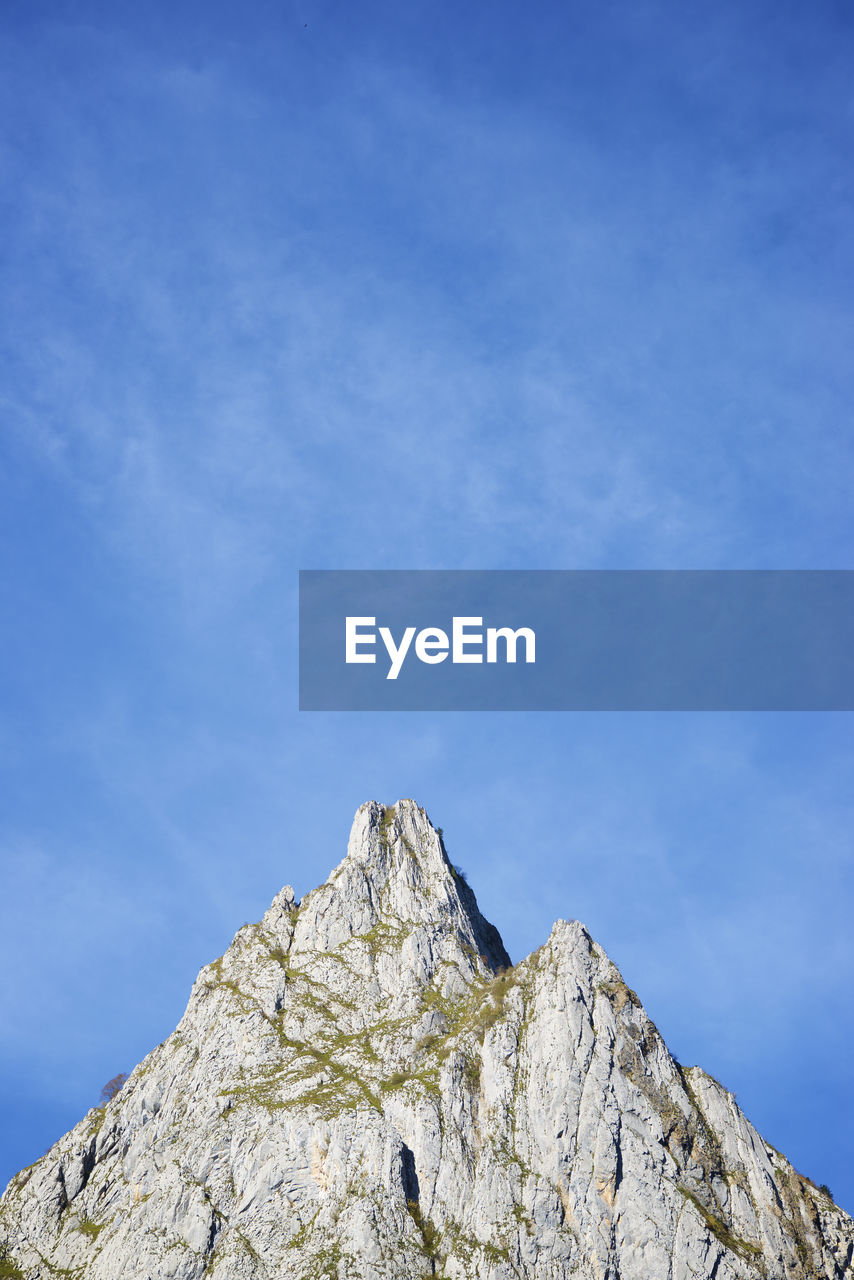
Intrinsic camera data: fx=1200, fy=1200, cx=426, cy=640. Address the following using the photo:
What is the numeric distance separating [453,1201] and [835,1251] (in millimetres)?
52074

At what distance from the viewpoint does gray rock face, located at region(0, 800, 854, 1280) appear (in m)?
160

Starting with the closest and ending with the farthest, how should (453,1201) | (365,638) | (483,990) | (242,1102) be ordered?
(365,638) → (453,1201) → (242,1102) → (483,990)

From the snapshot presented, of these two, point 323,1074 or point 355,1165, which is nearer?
point 355,1165

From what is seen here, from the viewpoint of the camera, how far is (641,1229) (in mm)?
158250

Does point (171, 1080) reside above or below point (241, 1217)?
above

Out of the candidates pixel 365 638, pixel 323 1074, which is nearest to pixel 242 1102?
pixel 323 1074

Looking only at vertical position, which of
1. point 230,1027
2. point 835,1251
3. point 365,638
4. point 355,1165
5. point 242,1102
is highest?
point 365,638

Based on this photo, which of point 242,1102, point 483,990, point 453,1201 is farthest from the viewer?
point 483,990

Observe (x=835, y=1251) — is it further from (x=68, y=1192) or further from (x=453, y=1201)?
(x=68, y=1192)

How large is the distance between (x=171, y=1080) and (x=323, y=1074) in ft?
102

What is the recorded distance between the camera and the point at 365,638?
154 m

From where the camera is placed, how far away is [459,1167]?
169 meters

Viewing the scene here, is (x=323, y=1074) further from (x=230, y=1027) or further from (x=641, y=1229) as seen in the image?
(x=641, y=1229)

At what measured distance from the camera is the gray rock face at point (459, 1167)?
159500 millimetres
